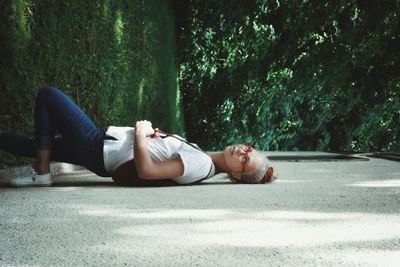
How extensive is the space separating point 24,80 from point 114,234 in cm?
234

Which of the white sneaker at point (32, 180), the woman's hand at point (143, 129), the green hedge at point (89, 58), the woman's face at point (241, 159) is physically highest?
the green hedge at point (89, 58)

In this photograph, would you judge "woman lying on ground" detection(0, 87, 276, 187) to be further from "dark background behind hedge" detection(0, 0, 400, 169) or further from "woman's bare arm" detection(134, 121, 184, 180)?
"dark background behind hedge" detection(0, 0, 400, 169)

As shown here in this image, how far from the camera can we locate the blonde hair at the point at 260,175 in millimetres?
3438

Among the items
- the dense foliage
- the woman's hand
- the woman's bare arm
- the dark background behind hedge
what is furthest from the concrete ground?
the dense foliage

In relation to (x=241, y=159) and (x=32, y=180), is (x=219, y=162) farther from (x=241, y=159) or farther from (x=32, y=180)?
(x=32, y=180)

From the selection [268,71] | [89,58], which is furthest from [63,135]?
[268,71]

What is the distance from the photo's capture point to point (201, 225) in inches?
80.7

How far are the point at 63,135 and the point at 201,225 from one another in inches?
64.4

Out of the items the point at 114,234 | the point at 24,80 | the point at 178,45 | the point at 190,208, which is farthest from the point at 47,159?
the point at 178,45

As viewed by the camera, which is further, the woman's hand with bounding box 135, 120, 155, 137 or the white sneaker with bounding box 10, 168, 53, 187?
the white sneaker with bounding box 10, 168, 53, 187

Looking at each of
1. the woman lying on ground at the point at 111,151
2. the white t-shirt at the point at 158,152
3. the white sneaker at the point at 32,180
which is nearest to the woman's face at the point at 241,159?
the woman lying on ground at the point at 111,151

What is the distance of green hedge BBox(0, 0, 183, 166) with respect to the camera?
376 centimetres

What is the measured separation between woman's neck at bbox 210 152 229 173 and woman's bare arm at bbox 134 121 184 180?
239 millimetres

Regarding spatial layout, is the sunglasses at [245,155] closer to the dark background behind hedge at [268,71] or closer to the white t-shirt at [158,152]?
the white t-shirt at [158,152]
